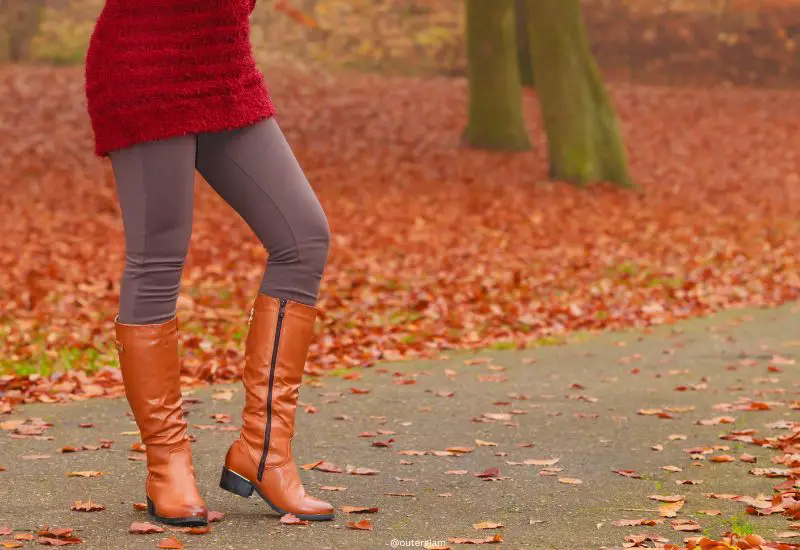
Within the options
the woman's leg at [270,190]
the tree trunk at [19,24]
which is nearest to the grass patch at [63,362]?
the woman's leg at [270,190]

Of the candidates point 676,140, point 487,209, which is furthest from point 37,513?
point 676,140

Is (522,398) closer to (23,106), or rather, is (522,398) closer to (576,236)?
(576,236)

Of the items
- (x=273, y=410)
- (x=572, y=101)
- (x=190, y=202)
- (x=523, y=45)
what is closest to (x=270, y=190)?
(x=190, y=202)

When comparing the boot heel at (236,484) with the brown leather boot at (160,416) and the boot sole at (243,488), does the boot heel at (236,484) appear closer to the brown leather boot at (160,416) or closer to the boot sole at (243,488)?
the boot sole at (243,488)

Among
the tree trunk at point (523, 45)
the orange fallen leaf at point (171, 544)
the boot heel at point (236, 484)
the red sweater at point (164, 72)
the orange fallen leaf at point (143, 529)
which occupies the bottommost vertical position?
the orange fallen leaf at point (143, 529)

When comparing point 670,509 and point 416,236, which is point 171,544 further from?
point 416,236

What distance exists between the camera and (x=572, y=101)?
17781 mm

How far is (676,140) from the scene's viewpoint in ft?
73.8

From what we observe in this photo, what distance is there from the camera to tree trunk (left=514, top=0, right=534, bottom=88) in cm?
2325

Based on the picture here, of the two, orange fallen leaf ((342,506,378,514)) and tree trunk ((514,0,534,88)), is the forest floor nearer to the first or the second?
orange fallen leaf ((342,506,378,514))

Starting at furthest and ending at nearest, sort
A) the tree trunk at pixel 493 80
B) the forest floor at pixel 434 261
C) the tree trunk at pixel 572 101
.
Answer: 1. the tree trunk at pixel 493 80
2. the tree trunk at pixel 572 101
3. the forest floor at pixel 434 261

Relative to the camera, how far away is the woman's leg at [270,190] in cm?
400

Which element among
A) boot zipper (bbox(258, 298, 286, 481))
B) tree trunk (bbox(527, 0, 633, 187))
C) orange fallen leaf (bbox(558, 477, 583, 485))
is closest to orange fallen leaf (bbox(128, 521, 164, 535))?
boot zipper (bbox(258, 298, 286, 481))

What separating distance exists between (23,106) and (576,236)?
34.0 ft
